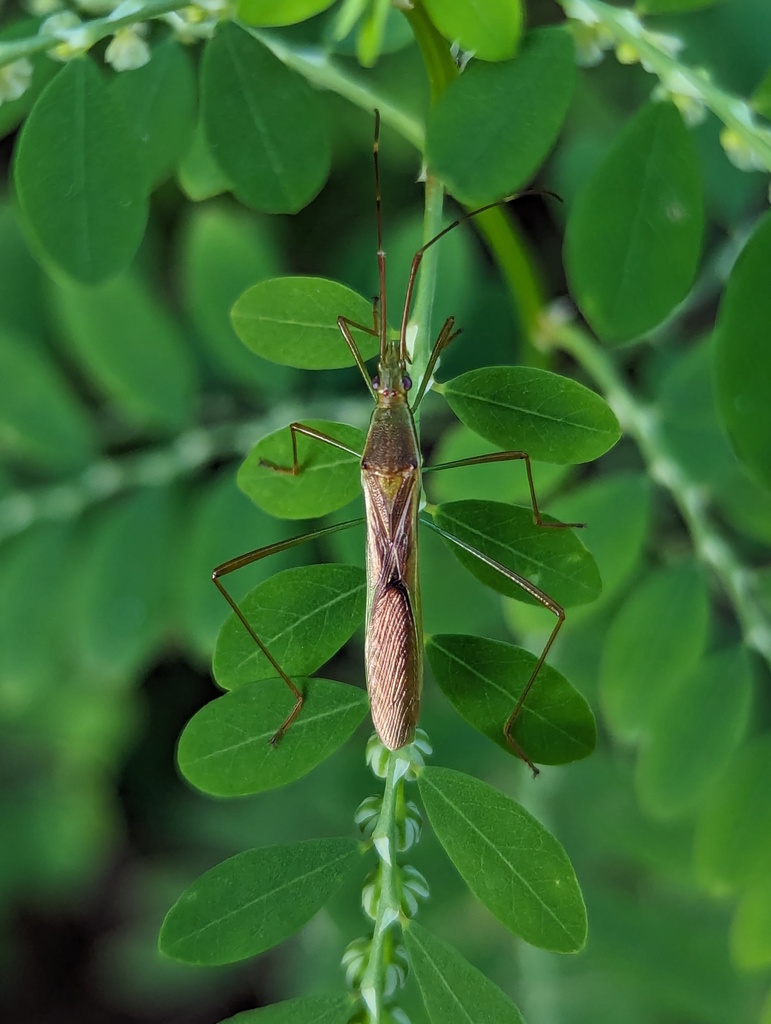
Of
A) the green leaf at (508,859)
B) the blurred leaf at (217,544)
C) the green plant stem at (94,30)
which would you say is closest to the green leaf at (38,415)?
the blurred leaf at (217,544)

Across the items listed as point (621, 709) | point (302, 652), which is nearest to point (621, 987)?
point (621, 709)

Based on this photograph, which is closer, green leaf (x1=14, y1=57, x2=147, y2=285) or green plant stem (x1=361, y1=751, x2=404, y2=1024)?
green plant stem (x1=361, y1=751, x2=404, y2=1024)

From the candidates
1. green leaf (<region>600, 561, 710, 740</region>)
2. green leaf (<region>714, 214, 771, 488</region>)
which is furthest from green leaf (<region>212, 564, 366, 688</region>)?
green leaf (<region>600, 561, 710, 740</region>)

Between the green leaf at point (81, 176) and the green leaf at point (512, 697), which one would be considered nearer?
the green leaf at point (512, 697)

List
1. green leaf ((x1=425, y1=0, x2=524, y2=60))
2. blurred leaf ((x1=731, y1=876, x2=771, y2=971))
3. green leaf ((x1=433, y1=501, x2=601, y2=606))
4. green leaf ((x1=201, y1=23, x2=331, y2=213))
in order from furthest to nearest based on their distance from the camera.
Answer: blurred leaf ((x1=731, y1=876, x2=771, y2=971)) → green leaf ((x1=201, y1=23, x2=331, y2=213)) → green leaf ((x1=433, y1=501, x2=601, y2=606)) → green leaf ((x1=425, y1=0, x2=524, y2=60))

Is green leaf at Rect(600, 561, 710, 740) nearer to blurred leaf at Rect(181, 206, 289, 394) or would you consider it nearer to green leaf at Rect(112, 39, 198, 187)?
blurred leaf at Rect(181, 206, 289, 394)

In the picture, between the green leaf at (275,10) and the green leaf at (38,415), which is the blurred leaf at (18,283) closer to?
the green leaf at (38,415)

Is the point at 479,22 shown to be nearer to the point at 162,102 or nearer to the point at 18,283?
the point at 162,102
